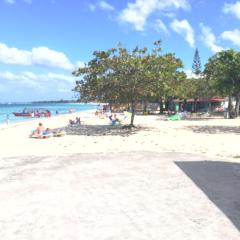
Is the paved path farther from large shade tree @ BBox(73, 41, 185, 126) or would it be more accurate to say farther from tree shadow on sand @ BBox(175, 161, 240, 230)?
large shade tree @ BBox(73, 41, 185, 126)

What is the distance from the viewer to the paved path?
23.4ft

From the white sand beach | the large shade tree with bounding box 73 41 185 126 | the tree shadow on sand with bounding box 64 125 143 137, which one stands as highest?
the large shade tree with bounding box 73 41 185 126

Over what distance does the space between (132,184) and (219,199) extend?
7.29 feet

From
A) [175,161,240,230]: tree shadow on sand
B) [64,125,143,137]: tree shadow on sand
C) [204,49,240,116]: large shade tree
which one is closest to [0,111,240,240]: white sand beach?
[175,161,240,230]: tree shadow on sand

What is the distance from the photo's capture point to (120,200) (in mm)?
9086

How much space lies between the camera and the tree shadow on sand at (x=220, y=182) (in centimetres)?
855

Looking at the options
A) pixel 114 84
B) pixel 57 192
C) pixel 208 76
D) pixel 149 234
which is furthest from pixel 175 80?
pixel 149 234

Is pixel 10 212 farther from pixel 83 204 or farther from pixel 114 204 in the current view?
pixel 114 204

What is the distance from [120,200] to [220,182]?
2945 millimetres

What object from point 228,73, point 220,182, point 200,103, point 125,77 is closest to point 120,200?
point 220,182

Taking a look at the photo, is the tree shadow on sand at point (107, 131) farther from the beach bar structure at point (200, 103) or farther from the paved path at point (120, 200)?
the beach bar structure at point (200, 103)

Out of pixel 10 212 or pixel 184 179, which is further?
pixel 184 179

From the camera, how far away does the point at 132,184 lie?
1065 centimetres

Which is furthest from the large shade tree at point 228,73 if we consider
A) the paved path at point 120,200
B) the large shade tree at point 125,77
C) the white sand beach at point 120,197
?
the paved path at point 120,200
